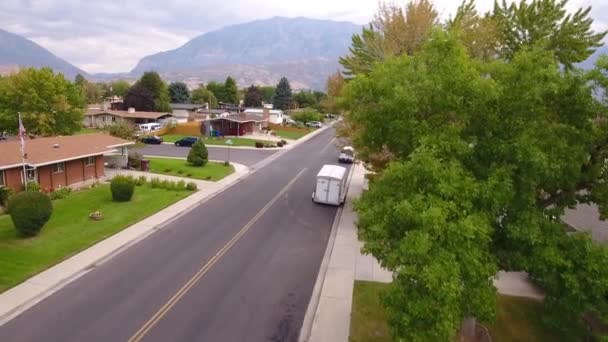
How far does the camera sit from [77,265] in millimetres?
16875

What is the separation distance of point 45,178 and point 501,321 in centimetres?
2745

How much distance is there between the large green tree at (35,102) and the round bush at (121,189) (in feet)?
73.7

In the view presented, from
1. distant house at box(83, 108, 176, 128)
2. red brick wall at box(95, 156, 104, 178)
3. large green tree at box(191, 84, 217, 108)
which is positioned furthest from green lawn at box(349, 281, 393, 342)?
large green tree at box(191, 84, 217, 108)

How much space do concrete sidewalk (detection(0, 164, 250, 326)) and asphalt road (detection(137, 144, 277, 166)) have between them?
19.9m

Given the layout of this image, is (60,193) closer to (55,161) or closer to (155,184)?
(55,161)

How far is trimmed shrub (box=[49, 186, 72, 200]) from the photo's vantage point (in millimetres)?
26628

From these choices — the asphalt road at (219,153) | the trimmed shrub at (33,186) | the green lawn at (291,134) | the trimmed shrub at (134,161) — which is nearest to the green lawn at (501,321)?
the trimmed shrub at (33,186)

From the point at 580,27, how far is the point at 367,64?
44.0ft

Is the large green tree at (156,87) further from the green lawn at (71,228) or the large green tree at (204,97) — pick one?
the green lawn at (71,228)

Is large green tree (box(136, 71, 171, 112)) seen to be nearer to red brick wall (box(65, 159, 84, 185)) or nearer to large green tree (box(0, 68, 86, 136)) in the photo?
large green tree (box(0, 68, 86, 136))

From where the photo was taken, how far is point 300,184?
34.9 m

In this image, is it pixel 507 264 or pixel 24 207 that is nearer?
pixel 507 264

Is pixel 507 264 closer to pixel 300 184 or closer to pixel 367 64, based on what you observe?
pixel 367 64

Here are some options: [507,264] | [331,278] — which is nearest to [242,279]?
[331,278]
